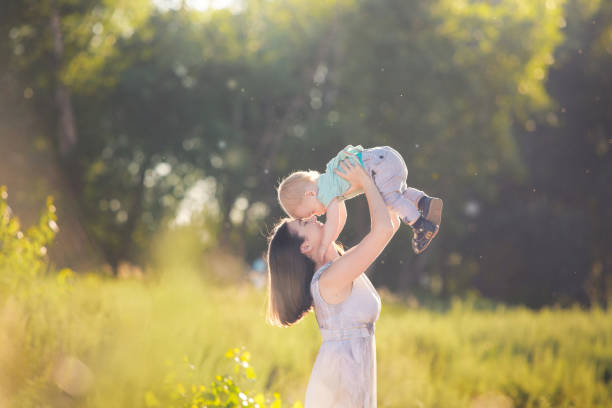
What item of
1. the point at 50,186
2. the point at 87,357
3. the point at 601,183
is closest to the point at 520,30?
the point at 601,183

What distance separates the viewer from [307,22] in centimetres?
2327

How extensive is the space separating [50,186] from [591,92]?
20785 mm

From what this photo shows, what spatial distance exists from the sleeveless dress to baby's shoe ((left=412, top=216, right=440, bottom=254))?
1.38ft

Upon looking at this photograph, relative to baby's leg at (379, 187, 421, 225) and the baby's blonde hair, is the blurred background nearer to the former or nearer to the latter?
the baby's blonde hair

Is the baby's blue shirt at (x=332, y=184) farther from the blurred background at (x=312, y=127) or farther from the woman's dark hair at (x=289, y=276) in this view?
the blurred background at (x=312, y=127)

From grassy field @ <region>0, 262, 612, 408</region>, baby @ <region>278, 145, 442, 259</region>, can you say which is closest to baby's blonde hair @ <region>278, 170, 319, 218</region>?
baby @ <region>278, 145, 442, 259</region>

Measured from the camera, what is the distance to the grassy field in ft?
15.6

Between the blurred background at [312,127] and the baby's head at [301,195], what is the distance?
349 inches

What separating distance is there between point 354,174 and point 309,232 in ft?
1.41

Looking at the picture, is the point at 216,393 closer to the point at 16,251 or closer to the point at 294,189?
the point at 294,189

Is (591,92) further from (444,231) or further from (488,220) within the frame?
(444,231)

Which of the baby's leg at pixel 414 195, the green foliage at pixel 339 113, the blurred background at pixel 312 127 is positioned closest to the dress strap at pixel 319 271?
the baby's leg at pixel 414 195

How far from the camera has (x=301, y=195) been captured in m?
3.34

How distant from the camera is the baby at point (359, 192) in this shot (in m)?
3.10
